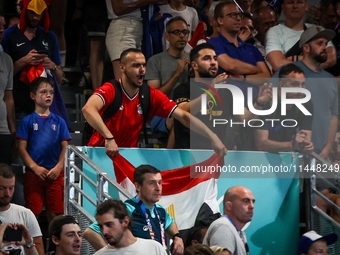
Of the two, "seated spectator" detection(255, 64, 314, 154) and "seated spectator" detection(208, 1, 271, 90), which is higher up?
"seated spectator" detection(208, 1, 271, 90)

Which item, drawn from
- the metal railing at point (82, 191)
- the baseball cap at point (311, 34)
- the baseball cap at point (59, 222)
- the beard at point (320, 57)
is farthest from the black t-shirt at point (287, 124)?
the baseball cap at point (59, 222)

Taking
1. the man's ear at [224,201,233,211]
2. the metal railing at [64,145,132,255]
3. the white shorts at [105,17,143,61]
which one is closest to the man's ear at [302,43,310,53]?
the white shorts at [105,17,143,61]

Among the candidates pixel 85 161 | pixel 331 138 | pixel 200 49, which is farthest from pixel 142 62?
pixel 331 138

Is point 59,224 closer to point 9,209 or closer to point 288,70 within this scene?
point 9,209

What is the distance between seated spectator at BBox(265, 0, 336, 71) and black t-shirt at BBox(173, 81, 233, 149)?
1.15 m

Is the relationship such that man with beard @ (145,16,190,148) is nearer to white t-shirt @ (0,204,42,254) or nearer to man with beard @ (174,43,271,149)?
man with beard @ (174,43,271,149)

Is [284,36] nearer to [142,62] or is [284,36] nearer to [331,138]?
[331,138]

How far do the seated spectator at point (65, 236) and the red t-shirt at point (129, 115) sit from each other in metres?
1.18

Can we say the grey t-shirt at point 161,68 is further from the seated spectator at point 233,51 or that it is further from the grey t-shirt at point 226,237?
the grey t-shirt at point 226,237

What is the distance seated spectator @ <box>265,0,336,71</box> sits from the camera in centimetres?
684

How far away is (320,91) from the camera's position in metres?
6.22

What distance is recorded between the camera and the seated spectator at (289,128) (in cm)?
591

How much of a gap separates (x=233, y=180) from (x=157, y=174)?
4.43ft

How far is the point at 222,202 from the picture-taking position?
555cm
